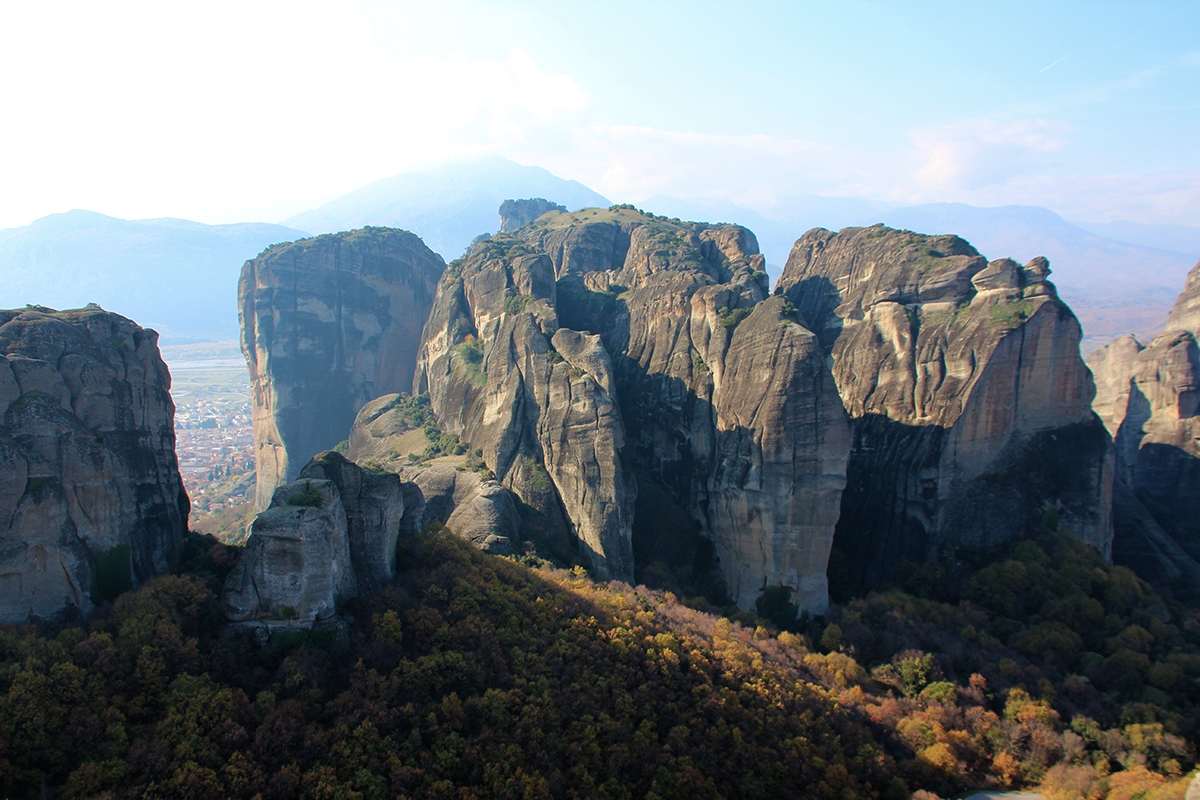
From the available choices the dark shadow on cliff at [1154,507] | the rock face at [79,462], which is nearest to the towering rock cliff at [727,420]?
the dark shadow on cliff at [1154,507]

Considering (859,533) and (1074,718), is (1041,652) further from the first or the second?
(859,533)

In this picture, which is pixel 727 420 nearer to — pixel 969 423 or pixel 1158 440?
pixel 969 423

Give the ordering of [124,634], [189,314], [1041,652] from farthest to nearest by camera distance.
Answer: [189,314], [1041,652], [124,634]

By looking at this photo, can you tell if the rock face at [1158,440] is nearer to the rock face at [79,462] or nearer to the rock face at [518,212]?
the rock face at [79,462]

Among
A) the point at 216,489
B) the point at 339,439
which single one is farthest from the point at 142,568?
the point at 216,489

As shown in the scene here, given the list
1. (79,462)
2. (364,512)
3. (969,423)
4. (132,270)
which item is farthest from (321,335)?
(132,270)

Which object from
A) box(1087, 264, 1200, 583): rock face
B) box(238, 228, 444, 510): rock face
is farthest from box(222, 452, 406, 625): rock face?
box(238, 228, 444, 510): rock face

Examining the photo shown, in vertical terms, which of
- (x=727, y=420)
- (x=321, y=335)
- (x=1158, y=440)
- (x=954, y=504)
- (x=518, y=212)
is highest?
Answer: (x=518, y=212)
